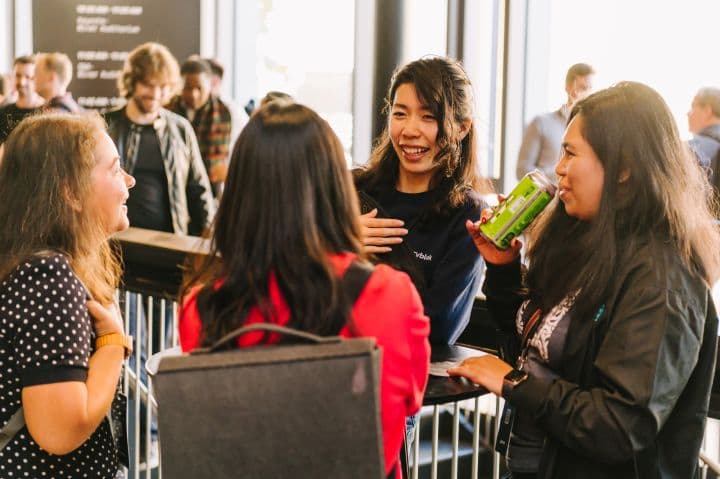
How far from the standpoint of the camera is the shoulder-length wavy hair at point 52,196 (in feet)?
5.94

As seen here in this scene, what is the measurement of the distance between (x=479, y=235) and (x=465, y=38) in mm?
4345

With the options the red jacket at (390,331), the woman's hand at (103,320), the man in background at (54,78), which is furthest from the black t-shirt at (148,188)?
the red jacket at (390,331)

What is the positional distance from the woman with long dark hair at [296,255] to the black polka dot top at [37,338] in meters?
0.33

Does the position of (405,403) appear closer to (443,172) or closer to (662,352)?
(662,352)

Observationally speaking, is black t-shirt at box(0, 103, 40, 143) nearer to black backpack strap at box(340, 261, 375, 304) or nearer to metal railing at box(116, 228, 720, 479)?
metal railing at box(116, 228, 720, 479)

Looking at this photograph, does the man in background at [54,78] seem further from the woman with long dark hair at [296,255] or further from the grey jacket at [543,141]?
the woman with long dark hair at [296,255]

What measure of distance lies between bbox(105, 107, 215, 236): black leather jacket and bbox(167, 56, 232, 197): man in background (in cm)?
119

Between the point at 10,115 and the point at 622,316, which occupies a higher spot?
the point at 10,115

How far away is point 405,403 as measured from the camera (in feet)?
5.05

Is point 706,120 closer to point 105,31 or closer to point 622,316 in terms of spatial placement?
point 105,31

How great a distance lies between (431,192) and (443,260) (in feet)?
0.69

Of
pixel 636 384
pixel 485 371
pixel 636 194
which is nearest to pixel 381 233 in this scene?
pixel 485 371

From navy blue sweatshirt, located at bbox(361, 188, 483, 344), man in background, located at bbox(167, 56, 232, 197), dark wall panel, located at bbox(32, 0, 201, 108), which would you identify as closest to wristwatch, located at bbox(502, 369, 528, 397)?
navy blue sweatshirt, located at bbox(361, 188, 483, 344)

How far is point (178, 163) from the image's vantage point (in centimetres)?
487
